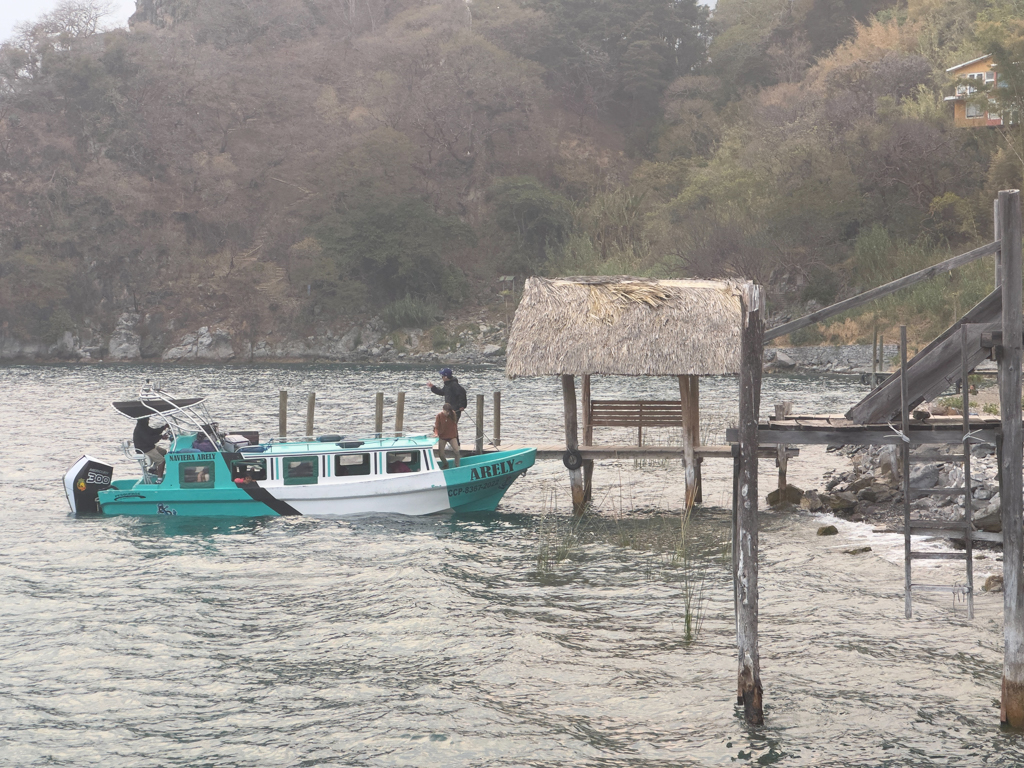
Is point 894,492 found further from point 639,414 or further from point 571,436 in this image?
point 571,436

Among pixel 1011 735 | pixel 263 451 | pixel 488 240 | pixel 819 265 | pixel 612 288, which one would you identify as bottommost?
pixel 1011 735

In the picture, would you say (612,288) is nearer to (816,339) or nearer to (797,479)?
(797,479)

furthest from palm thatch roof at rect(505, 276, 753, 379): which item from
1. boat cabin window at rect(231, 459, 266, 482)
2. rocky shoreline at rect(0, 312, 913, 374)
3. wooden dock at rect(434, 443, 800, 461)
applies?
rocky shoreline at rect(0, 312, 913, 374)

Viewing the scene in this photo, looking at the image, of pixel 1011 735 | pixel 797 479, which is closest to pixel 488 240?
pixel 797 479

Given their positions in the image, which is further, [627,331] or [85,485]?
[85,485]

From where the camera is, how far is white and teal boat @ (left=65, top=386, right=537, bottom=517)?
64.4 ft

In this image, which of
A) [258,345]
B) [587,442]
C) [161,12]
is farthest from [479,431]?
[161,12]

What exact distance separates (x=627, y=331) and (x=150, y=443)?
399 inches

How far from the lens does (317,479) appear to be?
19766 millimetres

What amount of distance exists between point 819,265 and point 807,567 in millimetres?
48793

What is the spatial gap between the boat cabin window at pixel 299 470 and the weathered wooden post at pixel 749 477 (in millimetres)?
11780

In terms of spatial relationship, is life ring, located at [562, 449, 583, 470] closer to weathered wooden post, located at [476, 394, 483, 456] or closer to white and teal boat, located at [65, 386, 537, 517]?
white and teal boat, located at [65, 386, 537, 517]

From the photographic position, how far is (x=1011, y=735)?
934 centimetres

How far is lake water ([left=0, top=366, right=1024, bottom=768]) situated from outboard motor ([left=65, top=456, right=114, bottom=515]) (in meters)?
0.55
